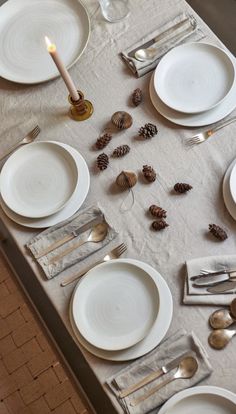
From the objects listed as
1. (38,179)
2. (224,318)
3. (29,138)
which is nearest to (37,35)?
(29,138)

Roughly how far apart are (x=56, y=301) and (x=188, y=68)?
61 cm

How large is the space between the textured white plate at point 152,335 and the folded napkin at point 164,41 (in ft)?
1.63

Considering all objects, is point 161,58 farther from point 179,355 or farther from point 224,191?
point 179,355

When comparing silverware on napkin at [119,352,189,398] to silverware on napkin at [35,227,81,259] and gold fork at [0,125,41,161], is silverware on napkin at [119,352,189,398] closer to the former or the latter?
silverware on napkin at [35,227,81,259]

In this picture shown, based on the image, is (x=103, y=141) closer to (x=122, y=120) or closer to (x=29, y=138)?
(x=122, y=120)

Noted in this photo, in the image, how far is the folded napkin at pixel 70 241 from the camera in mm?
1089

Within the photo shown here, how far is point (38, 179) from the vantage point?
1186 millimetres

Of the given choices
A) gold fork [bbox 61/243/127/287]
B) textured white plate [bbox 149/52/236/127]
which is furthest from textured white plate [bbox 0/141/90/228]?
textured white plate [bbox 149/52/236/127]

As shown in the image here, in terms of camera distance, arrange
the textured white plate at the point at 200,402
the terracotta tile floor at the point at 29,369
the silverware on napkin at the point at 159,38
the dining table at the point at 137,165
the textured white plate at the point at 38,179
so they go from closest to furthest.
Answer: the textured white plate at the point at 200,402 < the dining table at the point at 137,165 < the textured white plate at the point at 38,179 < the silverware on napkin at the point at 159,38 < the terracotta tile floor at the point at 29,369

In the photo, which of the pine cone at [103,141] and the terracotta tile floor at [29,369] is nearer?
the pine cone at [103,141]

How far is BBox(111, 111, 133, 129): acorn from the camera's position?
1.19 metres

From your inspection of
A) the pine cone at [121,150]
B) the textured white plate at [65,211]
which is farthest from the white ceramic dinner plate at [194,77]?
the textured white plate at [65,211]

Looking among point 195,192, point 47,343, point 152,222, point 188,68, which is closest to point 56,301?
point 152,222

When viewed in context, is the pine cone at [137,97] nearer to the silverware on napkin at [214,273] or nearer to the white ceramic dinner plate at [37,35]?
the white ceramic dinner plate at [37,35]
